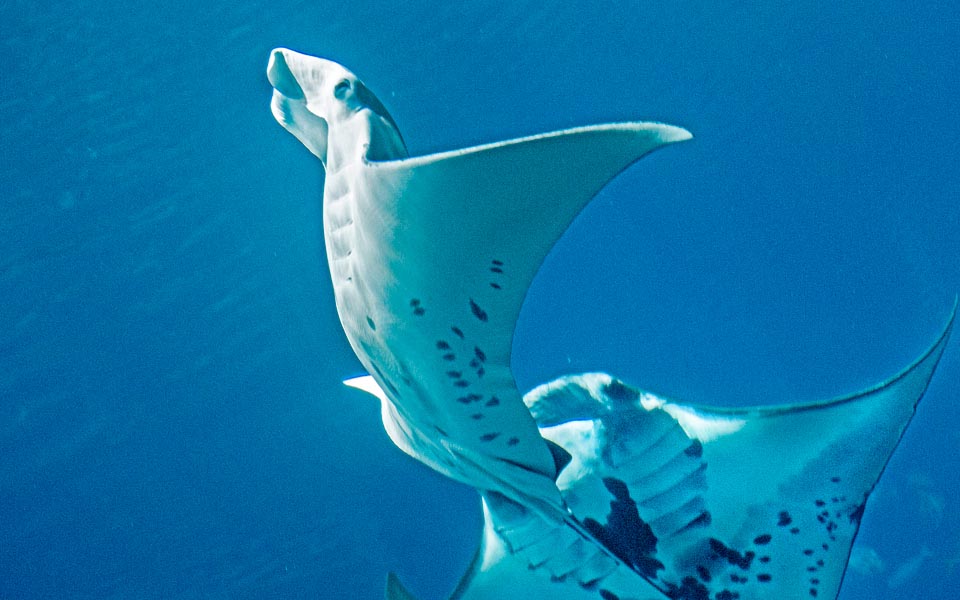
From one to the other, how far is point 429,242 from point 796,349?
6.30m

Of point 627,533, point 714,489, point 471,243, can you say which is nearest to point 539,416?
point 627,533

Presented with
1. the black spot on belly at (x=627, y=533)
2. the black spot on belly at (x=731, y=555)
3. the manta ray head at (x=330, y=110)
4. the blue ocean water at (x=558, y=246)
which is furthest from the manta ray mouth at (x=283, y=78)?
the blue ocean water at (x=558, y=246)

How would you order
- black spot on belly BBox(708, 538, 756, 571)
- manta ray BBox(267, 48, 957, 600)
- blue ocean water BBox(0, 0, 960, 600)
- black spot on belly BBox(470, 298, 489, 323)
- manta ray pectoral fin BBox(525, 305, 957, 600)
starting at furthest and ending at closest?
1. blue ocean water BBox(0, 0, 960, 600)
2. black spot on belly BBox(708, 538, 756, 571)
3. manta ray pectoral fin BBox(525, 305, 957, 600)
4. black spot on belly BBox(470, 298, 489, 323)
5. manta ray BBox(267, 48, 957, 600)

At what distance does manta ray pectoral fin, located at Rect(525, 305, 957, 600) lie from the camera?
2572mm

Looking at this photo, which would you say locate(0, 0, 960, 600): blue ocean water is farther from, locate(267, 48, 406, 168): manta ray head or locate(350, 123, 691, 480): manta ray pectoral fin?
locate(350, 123, 691, 480): manta ray pectoral fin

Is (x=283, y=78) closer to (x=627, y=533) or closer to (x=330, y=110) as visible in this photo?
(x=330, y=110)

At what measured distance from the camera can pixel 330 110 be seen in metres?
2.03

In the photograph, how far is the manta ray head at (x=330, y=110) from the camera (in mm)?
1879

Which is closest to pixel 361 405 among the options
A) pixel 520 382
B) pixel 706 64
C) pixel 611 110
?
pixel 520 382

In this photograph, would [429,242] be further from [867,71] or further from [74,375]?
[74,375]

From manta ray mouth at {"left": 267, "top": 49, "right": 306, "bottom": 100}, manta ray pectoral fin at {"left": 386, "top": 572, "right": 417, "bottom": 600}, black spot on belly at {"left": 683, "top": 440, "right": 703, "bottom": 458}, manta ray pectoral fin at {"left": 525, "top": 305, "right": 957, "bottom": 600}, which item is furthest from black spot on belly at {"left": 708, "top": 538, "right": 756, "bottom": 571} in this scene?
manta ray mouth at {"left": 267, "top": 49, "right": 306, "bottom": 100}

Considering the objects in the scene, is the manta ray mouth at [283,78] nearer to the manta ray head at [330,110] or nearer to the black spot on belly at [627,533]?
the manta ray head at [330,110]

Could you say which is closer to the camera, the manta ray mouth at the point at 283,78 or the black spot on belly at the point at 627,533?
the manta ray mouth at the point at 283,78

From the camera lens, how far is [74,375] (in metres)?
7.70
